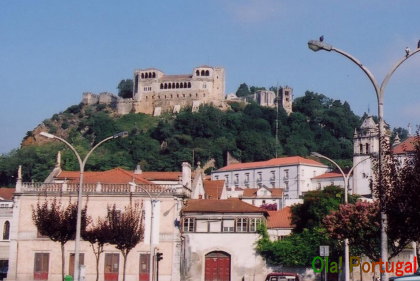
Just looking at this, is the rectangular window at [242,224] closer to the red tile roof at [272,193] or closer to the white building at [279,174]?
the red tile roof at [272,193]

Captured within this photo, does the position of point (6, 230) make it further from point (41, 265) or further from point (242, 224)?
point (242, 224)

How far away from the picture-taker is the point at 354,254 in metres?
49.9

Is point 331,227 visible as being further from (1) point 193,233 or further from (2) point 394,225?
(1) point 193,233

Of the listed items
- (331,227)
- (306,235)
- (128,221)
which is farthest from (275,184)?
(331,227)

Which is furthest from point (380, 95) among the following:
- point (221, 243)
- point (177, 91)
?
point (177, 91)

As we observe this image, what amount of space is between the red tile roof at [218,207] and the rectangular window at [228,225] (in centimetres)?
90

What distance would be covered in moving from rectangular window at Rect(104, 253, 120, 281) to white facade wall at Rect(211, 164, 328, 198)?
278 ft

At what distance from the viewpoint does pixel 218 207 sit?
55.5 m

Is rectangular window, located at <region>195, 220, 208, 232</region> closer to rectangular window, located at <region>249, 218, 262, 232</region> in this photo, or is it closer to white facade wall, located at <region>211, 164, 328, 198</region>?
rectangular window, located at <region>249, 218, 262, 232</region>

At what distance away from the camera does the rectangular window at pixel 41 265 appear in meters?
53.6

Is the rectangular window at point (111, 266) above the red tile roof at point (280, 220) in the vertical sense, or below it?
below

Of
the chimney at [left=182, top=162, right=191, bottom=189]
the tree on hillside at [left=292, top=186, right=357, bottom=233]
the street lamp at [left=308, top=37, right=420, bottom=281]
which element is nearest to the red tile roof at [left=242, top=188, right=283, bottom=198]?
the chimney at [left=182, top=162, right=191, bottom=189]

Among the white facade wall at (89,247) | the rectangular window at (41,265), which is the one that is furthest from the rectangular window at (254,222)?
the rectangular window at (41,265)

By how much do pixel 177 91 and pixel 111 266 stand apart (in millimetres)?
142656
